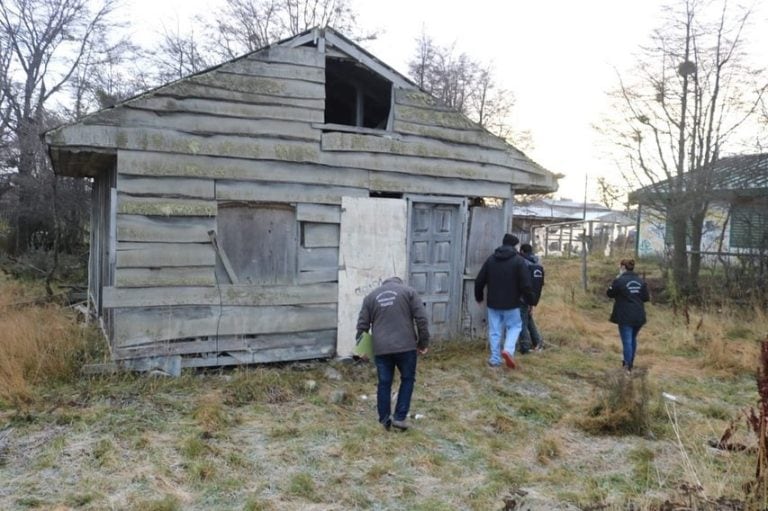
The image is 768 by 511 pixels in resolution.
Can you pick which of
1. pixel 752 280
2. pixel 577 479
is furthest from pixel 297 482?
pixel 752 280

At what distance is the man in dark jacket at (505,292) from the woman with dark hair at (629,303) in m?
1.23

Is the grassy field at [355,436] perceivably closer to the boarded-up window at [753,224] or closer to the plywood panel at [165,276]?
the plywood panel at [165,276]

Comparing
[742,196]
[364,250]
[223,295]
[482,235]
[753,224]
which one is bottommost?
[223,295]

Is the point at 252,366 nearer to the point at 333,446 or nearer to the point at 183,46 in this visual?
the point at 333,446

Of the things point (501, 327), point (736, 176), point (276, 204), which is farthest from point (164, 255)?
point (736, 176)

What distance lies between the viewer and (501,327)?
8414 mm

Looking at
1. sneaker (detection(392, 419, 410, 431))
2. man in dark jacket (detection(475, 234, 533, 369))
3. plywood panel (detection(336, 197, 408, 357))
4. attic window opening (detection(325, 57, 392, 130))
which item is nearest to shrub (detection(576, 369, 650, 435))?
sneaker (detection(392, 419, 410, 431))

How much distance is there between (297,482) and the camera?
450cm

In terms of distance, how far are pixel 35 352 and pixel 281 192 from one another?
3.58 meters

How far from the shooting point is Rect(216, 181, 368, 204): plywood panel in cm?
736

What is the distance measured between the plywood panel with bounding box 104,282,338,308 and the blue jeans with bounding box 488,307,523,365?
2.37 m

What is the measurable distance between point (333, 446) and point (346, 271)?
3257 mm

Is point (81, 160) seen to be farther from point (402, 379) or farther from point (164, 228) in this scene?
point (402, 379)

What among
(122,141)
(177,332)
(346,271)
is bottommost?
(177,332)
